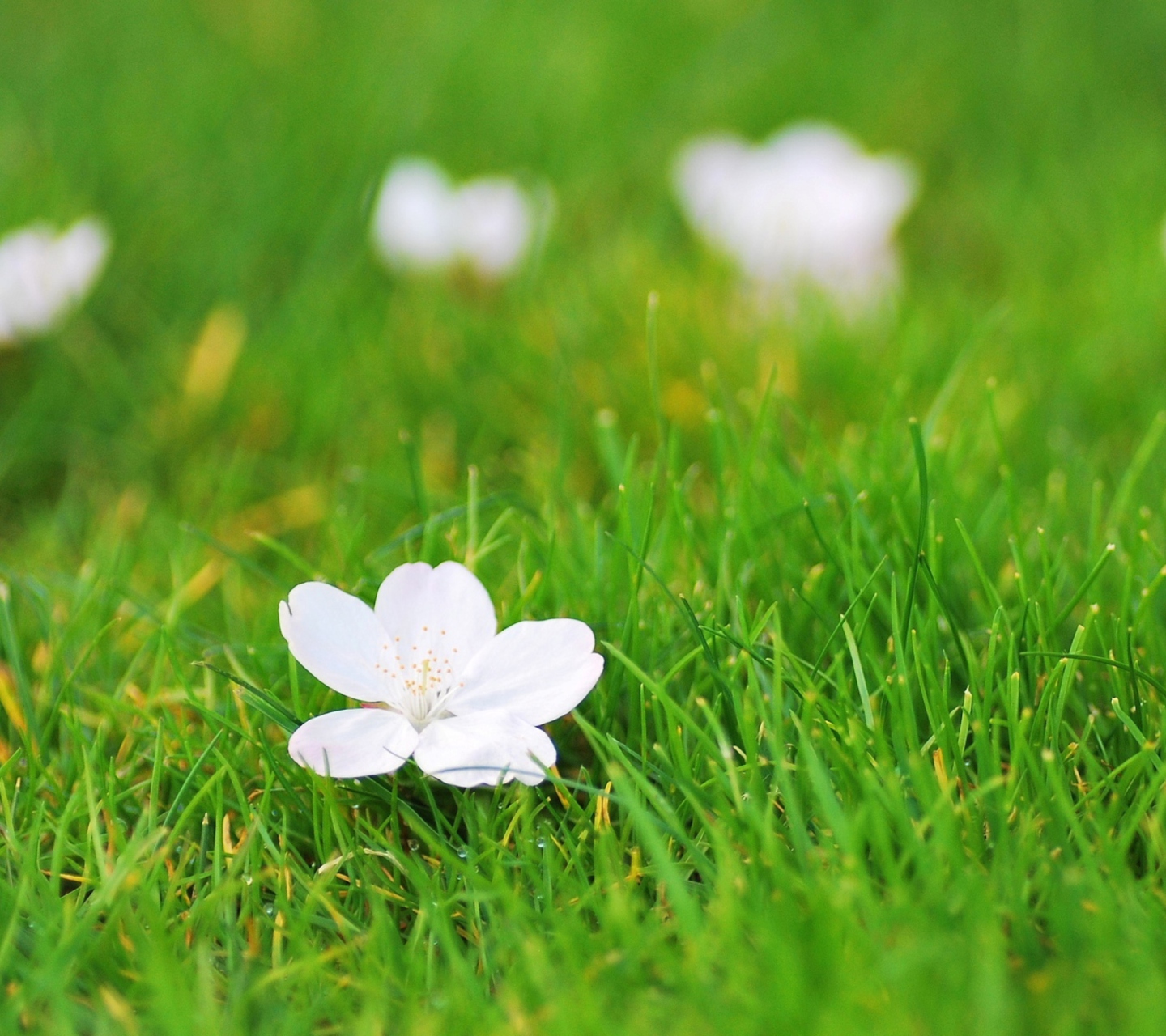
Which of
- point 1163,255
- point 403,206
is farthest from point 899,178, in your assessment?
point 403,206

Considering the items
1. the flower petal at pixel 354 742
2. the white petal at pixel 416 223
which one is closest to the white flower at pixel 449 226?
the white petal at pixel 416 223

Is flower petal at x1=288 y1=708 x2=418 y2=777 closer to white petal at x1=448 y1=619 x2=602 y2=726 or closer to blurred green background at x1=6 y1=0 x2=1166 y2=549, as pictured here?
white petal at x1=448 y1=619 x2=602 y2=726

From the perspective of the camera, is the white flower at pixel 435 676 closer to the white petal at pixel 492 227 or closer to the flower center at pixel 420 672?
the flower center at pixel 420 672

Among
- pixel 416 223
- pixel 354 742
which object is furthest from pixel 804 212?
pixel 354 742

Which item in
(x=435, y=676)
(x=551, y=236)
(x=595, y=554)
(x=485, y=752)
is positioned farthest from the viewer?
(x=551, y=236)

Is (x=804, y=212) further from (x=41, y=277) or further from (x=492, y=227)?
(x=41, y=277)

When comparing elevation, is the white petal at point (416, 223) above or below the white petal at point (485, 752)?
above

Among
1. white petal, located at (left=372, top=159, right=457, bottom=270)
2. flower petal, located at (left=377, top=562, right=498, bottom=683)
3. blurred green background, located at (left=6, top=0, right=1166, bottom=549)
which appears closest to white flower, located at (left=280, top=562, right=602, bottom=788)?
flower petal, located at (left=377, top=562, right=498, bottom=683)
